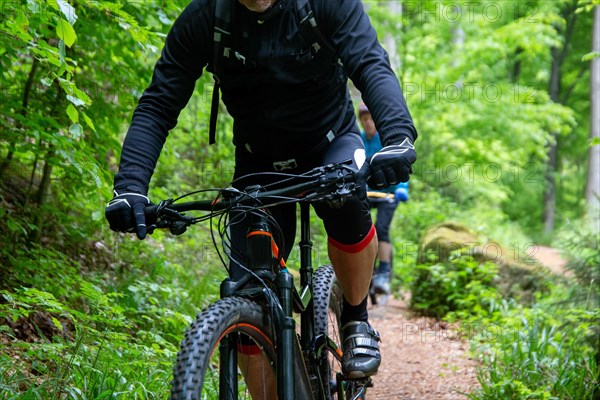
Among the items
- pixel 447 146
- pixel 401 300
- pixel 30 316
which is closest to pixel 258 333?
pixel 30 316

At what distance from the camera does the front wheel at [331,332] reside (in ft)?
11.6

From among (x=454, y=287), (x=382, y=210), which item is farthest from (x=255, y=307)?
(x=382, y=210)

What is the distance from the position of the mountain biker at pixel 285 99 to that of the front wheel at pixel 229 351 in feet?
1.14

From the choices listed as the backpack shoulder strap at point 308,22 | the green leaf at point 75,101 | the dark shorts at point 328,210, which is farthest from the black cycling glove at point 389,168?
the green leaf at point 75,101

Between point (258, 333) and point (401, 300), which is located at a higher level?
point (258, 333)

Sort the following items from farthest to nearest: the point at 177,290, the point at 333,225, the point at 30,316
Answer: the point at 177,290
the point at 30,316
the point at 333,225

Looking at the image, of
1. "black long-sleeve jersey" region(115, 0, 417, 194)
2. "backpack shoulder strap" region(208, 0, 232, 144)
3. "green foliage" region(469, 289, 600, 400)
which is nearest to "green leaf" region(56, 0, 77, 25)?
"black long-sleeve jersey" region(115, 0, 417, 194)

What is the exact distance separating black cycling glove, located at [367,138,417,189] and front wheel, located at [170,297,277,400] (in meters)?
0.63

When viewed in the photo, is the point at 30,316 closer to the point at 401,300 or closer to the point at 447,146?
the point at 401,300

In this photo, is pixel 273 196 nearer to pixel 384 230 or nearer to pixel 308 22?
pixel 308 22

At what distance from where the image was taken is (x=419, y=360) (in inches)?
274

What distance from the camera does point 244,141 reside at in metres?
3.37

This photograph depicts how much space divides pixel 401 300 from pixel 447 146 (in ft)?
21.0

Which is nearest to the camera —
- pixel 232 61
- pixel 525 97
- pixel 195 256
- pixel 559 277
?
pixel 232 61
